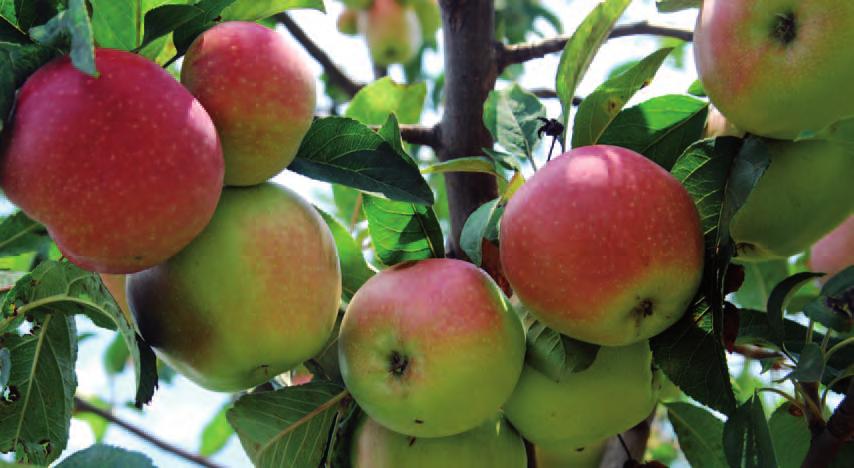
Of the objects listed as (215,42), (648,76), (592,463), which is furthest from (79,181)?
(592,463)

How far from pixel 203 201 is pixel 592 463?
2.20ft

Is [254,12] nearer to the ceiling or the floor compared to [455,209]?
nearer to the ceiling

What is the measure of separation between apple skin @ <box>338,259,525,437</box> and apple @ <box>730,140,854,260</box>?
27cm

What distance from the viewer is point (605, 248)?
0.82 meters

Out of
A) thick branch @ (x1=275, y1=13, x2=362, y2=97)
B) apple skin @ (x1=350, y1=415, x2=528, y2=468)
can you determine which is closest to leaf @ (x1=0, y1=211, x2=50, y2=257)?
apple skin @ (x1=350, y1=415, x2=528, y2=468)

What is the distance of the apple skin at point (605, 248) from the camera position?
2.71 ft

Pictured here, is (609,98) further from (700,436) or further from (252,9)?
(700,436)

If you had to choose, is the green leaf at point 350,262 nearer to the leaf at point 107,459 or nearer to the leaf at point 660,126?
the leaf at point 660,126

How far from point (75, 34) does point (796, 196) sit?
691mm

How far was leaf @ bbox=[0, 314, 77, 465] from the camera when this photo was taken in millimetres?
906

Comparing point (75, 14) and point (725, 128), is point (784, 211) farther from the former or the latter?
point (75, 14)

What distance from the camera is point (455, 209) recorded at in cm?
129

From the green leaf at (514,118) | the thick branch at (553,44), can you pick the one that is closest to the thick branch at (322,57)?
the thick branch at (553,44)

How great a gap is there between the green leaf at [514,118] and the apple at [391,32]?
1.37 m
